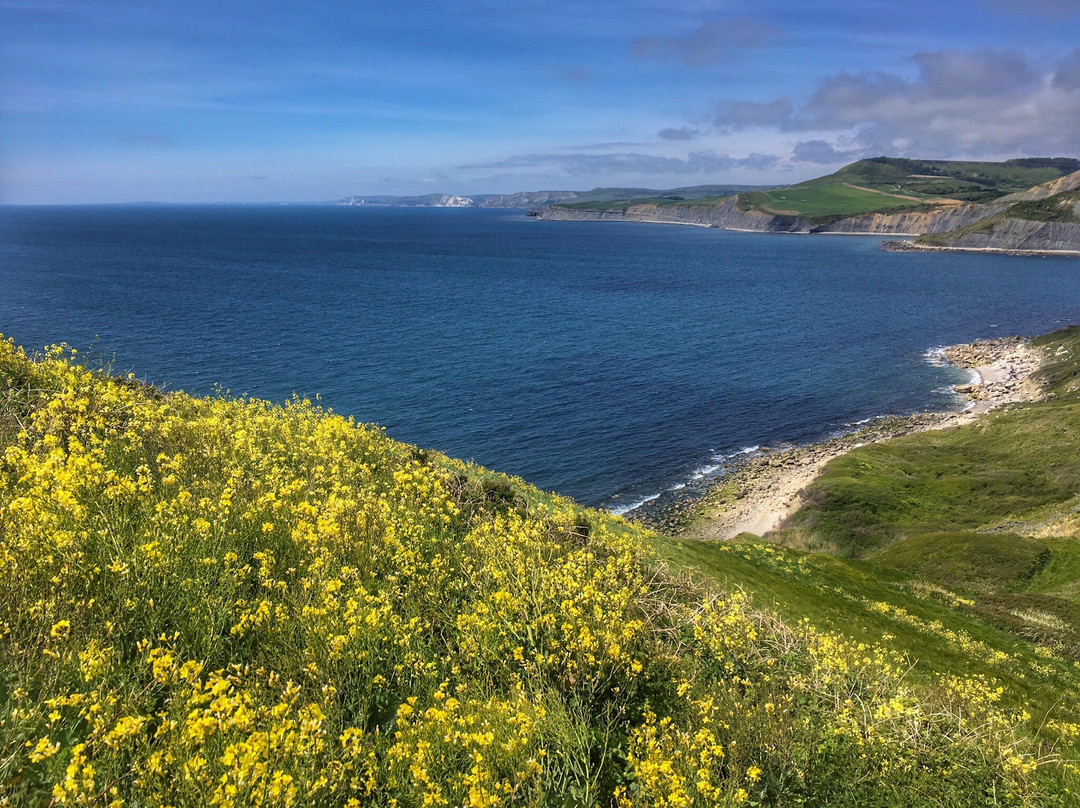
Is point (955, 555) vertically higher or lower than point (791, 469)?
higher

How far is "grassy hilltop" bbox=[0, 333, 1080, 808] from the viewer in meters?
5.22

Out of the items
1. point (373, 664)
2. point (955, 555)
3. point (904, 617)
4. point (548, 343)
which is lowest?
point (955, 555)

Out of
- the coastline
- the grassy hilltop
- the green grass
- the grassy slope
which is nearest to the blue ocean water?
the coastline

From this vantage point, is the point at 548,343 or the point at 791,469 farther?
the point at 548,343

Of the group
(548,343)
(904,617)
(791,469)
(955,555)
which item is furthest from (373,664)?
(548,343)

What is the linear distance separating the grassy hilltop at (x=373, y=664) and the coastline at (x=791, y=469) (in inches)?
1293

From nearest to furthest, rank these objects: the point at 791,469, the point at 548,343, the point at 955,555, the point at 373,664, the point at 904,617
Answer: the point at 373,664 → the point at 904,617 → the point at 955,555 → the point at 791,469 → the point at 548,343

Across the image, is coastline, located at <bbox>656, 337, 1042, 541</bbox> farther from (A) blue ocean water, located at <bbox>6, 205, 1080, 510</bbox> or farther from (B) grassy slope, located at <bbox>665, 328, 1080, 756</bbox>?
(A) blue ocean water, located at <bbox>6, 205, 1080, 510</bbox>

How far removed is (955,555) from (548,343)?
60.5 m

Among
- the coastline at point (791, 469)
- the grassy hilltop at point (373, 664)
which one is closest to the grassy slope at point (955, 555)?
the coastline at point (791, 469)

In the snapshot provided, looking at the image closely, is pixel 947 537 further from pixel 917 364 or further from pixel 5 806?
pixel 917 364

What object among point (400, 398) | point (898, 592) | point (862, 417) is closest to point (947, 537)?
point (898, 592)

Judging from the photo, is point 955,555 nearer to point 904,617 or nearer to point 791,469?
point 904,617

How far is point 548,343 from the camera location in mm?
87625
